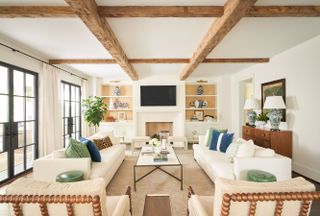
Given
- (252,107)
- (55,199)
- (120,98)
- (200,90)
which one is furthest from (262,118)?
(120,98)

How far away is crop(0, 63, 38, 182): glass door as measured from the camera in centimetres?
378

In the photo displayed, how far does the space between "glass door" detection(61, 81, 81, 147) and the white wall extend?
6.00 m

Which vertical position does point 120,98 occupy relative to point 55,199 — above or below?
above

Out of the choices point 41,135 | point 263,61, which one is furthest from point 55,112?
point 263,61

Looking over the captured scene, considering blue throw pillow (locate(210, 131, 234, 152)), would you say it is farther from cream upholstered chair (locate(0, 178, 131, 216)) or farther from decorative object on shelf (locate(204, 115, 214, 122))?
cream upholstered chair (locate(0, 178, 131, 216))

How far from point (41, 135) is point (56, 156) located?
2.14 m

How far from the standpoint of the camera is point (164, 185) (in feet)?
11.5

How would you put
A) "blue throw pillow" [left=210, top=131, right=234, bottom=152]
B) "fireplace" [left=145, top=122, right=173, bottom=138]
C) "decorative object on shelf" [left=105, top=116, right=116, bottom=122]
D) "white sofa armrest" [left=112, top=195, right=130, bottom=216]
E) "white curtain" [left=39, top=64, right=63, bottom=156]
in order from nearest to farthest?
"white sofa armrest" [left=112, top=195, right=130, bottom=216] < "blue throw pillow" [left=210, top=131, right=234, bottom=152] < "white curtain" [left=39, top=64, right=63, bottom=156] < "decorative object on shelf" [left=105, top=116, right=116, bottom=122] < "fireplace" [left=145, top=122, right=173, bottom=138]

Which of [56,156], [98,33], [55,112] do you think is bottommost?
[56,156]

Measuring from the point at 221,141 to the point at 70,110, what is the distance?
4.79 metres

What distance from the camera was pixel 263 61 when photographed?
16.9 feet

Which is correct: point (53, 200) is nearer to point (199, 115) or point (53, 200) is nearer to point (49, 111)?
point (49, 111)

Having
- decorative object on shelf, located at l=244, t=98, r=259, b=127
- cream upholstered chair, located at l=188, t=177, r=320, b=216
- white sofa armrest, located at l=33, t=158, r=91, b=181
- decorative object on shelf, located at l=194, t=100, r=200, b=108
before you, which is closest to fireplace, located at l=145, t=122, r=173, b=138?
decorative object on shelf, located at l=194, t=100, r=200, b=108

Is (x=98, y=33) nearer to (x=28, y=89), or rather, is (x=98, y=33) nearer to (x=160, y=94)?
(x=28, y=89)
